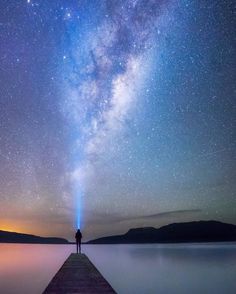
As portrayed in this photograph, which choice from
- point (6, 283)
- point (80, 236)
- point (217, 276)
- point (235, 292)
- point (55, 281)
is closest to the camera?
point (55, 281)

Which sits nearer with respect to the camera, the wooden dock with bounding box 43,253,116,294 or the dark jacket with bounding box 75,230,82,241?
the wooden dock with bounding box 43,253,116,294

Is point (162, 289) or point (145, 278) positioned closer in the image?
point (162, 289)

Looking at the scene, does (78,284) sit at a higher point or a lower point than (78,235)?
lower

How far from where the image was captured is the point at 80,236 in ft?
104

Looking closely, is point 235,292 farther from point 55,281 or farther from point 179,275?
Result: point 55,281

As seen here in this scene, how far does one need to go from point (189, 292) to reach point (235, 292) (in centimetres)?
361

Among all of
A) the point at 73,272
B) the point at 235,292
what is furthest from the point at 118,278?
the point at 73,272

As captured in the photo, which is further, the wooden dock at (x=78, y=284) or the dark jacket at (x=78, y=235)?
the dark jacket at (x=78, y=235)

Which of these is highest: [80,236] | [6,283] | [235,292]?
[80,236]

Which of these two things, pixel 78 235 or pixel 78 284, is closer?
pixel 78 284

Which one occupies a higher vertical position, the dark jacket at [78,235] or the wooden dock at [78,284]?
the dark jacket at [78,235]

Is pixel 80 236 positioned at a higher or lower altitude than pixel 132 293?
higher

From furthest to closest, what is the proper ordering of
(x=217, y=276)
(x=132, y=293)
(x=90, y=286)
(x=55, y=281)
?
1. (x=217, y=276)
2. (x=132, y=293)
3. (x=55, y=281)
4. (x=90, y=286)

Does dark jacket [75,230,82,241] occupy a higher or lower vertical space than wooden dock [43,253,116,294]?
higher
